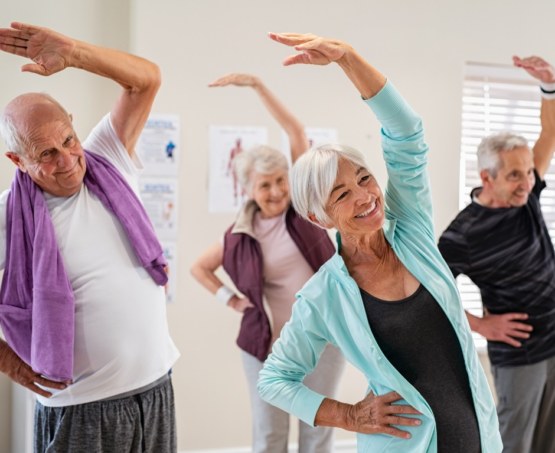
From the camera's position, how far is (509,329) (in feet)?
8.04

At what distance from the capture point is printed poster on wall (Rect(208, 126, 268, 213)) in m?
3.38

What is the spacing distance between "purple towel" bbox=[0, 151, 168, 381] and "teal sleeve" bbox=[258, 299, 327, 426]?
49 cm

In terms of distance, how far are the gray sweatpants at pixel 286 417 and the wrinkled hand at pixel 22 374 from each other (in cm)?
110

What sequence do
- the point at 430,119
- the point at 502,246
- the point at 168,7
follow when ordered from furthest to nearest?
1. the point at 430,119
2. the point at 168,7
3. the point at 502,246

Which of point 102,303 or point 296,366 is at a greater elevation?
point 102,303

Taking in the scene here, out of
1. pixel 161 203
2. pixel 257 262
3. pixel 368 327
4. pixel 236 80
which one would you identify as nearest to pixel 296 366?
pixel 368 327

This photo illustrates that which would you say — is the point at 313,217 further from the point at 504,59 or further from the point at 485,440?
the point at 504,59

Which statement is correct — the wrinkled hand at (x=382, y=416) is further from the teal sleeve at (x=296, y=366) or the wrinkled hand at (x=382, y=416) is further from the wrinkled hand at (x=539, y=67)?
the wrinkled hand at (x=539, y=67)

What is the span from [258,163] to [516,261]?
3.53 ft

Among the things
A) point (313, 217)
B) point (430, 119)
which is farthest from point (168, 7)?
point (313, 217)

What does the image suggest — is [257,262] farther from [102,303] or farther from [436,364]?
[436,364]

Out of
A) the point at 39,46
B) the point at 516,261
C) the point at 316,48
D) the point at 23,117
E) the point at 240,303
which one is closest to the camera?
the point at 316,48

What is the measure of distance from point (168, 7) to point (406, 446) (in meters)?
2.51

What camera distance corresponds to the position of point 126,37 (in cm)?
330
